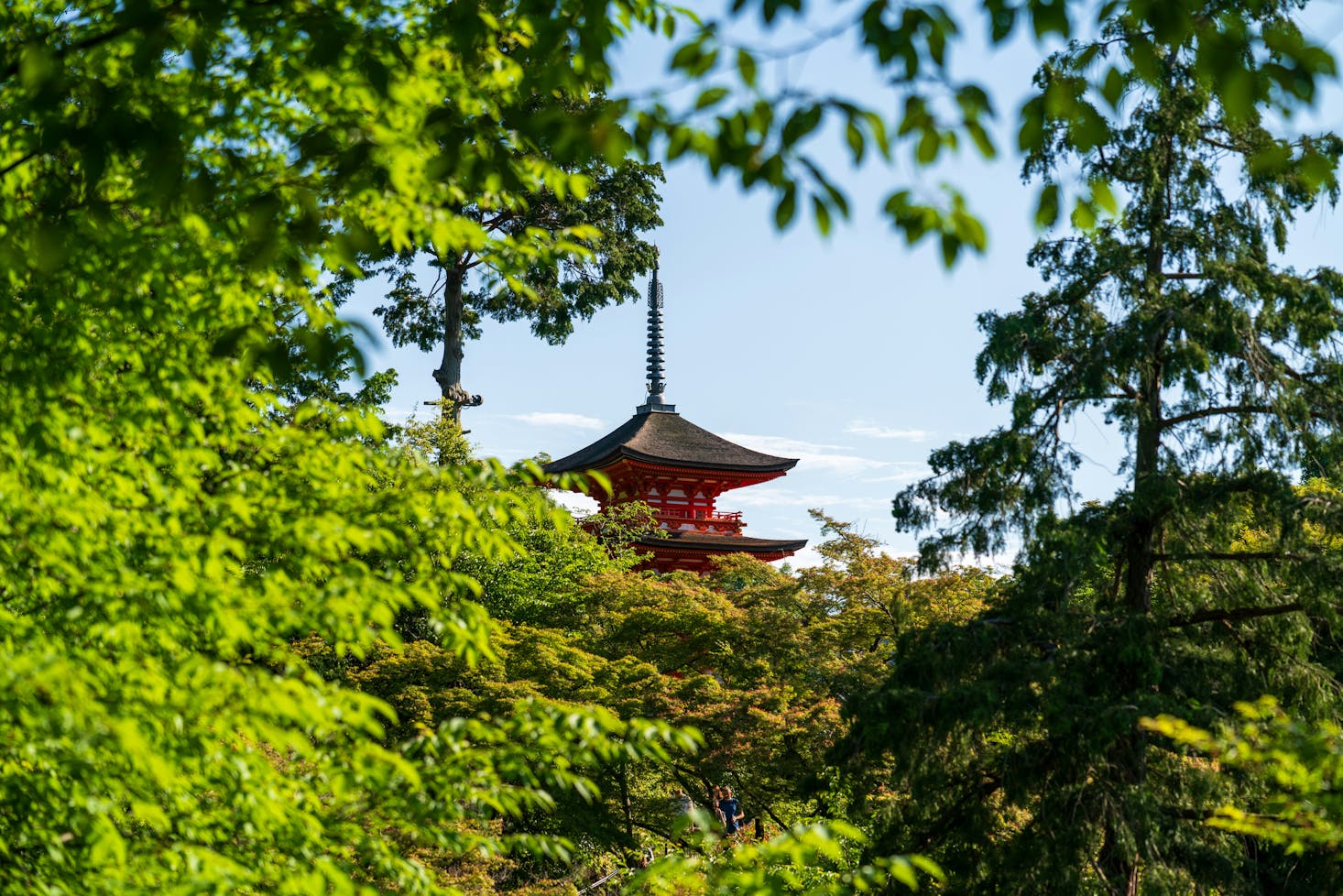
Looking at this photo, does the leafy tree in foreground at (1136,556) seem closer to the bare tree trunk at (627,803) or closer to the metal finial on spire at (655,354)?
the bare tree trunk at (627,803)

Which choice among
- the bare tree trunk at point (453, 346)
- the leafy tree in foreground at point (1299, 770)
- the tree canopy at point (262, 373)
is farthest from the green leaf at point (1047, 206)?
the bare tree trunk at point (453, 346)

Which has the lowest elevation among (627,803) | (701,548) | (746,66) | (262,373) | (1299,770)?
(627,803)

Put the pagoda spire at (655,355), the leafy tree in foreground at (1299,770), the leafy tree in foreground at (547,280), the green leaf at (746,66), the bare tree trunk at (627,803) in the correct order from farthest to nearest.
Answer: the pagoda spire at (655,355) → the leafy tree in foreground at (547,280) → the bare tree trunk at (627,803) → the leafy tree in foreground at (1299,770) → the green leaf at (746,66)

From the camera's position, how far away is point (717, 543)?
2883cm

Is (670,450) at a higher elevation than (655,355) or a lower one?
lower

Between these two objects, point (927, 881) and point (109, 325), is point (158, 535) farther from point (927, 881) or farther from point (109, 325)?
point (927, 881)

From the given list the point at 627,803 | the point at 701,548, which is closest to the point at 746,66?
the point at 627,803

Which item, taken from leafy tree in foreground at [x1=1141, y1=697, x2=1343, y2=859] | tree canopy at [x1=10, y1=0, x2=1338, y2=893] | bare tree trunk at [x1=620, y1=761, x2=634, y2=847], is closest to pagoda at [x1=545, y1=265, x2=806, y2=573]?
bare tree trunk at [x1=620, y1=761, x2=634, y2=847]

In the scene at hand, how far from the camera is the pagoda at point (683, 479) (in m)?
28.6

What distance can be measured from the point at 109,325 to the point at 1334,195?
8889mm

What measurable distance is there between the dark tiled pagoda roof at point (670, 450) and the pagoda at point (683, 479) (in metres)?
0.02

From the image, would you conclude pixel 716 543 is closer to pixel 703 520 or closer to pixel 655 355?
pixel 703 520

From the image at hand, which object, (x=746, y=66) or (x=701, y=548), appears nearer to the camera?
(x=746, y=66)

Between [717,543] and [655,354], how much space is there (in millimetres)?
7961
